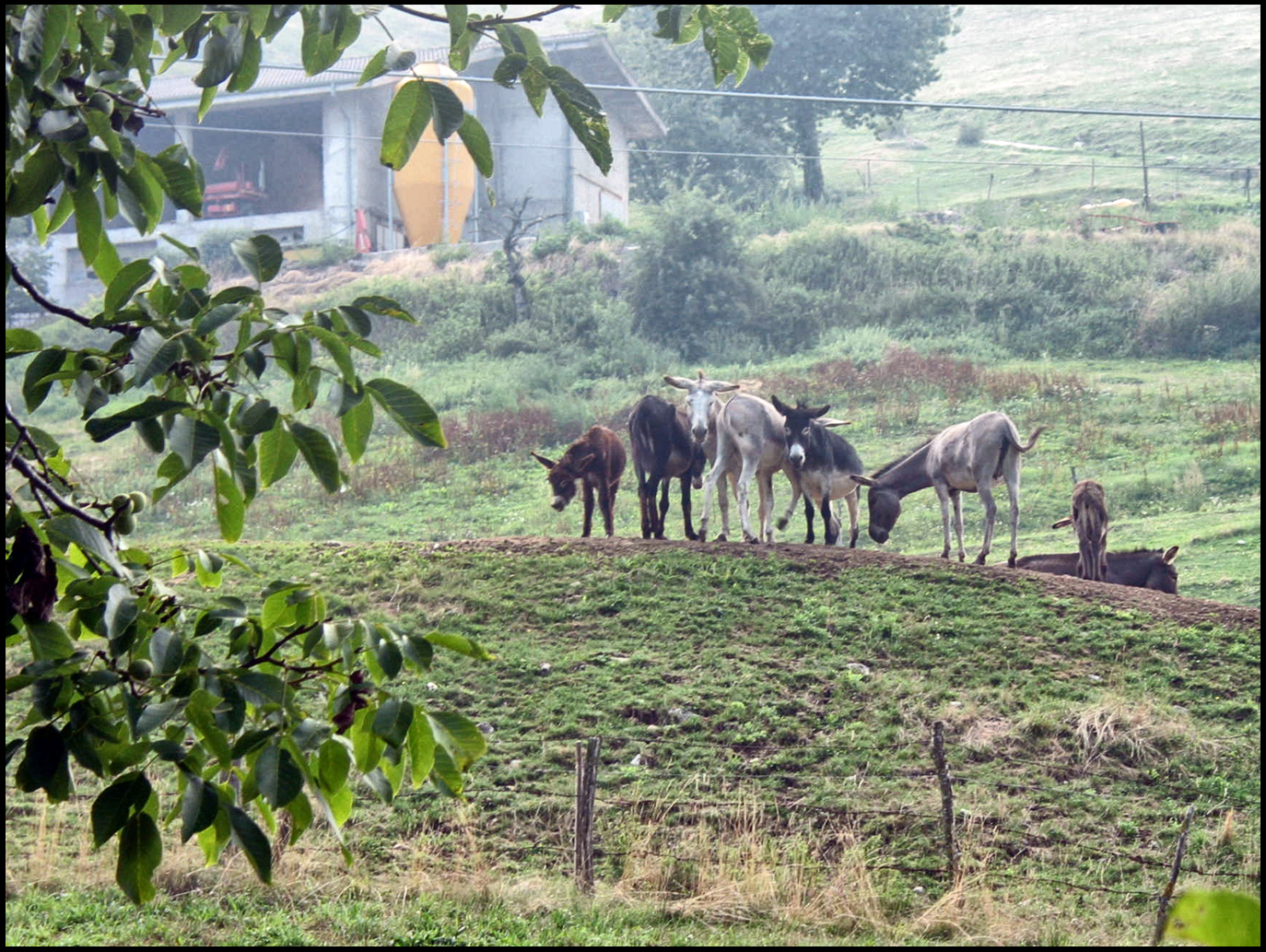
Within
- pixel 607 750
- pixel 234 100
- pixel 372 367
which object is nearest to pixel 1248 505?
pixel 607 750

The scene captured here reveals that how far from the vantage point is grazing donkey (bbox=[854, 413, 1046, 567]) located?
14.5m

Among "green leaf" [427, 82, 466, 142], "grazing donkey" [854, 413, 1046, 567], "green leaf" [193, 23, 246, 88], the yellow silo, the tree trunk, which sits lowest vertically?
"grazing donkey" [854, 413, 1046, 567]

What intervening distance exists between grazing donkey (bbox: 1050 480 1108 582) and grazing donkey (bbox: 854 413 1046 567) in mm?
641

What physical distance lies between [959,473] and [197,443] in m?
12.9

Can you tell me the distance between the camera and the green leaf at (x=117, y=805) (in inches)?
117

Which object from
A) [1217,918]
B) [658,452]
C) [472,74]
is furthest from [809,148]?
[1217,918]

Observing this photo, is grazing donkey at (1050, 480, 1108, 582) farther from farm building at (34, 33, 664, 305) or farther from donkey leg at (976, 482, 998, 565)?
farm building at (34, 33, 664, 305)

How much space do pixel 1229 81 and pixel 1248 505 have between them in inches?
1744

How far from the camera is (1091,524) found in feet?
46.6

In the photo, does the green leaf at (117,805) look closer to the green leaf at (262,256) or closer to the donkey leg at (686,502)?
the green leaf at (262,256)

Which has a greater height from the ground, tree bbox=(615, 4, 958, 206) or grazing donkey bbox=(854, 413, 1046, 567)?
tree bbox=(615, 4, 958, 206)

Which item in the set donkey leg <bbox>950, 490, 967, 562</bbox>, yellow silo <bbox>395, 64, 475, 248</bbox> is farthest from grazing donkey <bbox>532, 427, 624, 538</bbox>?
yellow silo <bbox>395, 64, 475, 248</bbox>

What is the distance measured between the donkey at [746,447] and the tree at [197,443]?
1135 centimetres

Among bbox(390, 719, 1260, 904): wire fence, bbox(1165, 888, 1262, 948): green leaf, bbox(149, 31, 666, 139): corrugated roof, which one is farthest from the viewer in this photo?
bbox(149, 31, 666, 139): corrugated roof
